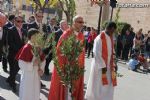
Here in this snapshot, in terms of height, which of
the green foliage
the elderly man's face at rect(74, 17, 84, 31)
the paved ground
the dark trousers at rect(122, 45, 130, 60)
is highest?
the elderly man's face at rect(74, 17, 84, 31)

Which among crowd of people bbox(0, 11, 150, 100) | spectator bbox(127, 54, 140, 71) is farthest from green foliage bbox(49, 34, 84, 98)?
spectator bbox(127, 54, 140, 71)

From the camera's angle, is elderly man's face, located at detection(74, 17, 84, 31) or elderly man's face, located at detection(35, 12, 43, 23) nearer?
elderly man's face, located at detection(74, 17, 84, 31)

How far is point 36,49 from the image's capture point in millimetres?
7812

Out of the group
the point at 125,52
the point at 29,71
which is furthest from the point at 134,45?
the point at 29,71

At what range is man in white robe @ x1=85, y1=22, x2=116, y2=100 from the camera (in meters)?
9.72

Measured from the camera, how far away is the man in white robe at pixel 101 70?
9.72 m

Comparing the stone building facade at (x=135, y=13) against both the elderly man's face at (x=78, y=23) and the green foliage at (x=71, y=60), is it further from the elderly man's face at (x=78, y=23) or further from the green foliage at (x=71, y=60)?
the green foliage at (x=71, y=60)

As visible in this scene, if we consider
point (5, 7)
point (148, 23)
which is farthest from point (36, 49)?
point (5, 7)

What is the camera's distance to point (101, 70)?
9.81m

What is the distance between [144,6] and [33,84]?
2742cm

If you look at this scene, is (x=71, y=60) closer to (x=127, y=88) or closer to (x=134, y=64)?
(x=127, y=88)

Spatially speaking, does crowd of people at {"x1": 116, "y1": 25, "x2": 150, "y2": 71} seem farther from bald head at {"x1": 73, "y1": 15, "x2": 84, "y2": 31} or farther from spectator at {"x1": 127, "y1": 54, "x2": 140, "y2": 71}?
bald head at {"x1": 73, "y1": 15, "x2": 84, "y2": 31}

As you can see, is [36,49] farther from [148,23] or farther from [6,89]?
[148,23]

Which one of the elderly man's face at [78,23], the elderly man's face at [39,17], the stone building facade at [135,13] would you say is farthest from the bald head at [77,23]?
the stone building facade at [135,13]
